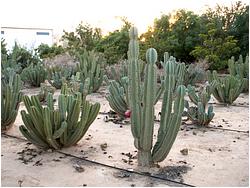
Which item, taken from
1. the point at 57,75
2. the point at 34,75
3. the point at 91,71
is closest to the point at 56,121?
the point at 91,71

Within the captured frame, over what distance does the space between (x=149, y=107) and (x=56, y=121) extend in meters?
1.12

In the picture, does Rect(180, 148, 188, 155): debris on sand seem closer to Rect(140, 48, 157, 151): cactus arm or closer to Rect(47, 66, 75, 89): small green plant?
Rect(140, 48, 157, 151): cactus arm

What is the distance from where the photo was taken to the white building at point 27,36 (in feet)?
61.2

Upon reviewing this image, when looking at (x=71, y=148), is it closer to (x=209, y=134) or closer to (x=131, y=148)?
(x=131, y=148)

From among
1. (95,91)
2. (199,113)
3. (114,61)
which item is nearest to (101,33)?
(114,61)

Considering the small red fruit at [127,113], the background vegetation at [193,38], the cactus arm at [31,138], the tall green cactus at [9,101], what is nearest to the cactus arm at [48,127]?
the cactus arm at [31,138]

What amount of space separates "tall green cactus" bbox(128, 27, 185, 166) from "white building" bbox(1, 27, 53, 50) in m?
15.5

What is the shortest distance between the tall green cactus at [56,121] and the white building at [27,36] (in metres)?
14.7

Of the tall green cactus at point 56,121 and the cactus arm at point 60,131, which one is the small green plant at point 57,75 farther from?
the cactus arm at point 60,131

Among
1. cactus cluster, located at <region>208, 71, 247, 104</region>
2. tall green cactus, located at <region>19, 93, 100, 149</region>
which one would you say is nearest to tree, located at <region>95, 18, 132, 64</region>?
cactus cluster, located at <region>208, 71, 247, 104</region>

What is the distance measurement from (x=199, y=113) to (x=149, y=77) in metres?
2.05

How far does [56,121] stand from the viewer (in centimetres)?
376

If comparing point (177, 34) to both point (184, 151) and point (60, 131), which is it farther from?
point (60, 131)

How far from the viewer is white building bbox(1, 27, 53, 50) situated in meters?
18.7
